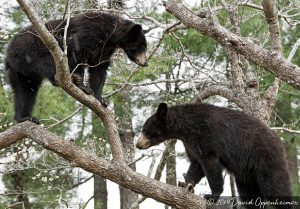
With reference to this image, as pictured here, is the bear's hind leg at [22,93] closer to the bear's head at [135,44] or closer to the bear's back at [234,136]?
the bear's head at [135,44]

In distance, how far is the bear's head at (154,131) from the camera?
6883mm

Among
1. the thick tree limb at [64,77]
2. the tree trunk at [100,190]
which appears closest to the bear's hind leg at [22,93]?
the thick tree limb at [64,77]

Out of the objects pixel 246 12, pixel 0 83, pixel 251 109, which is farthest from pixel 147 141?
pixel 0 83

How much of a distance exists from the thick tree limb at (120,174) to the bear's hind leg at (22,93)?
44.2 inches

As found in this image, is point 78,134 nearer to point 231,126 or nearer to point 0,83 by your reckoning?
point 0,83

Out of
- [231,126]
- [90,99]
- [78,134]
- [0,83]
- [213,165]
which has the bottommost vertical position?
[213,165]

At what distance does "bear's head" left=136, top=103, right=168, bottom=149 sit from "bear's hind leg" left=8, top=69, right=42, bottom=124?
1590 mm

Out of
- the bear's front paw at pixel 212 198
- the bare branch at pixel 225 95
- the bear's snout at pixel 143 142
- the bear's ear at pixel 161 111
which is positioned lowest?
the bear's front paw at pixel 212 198

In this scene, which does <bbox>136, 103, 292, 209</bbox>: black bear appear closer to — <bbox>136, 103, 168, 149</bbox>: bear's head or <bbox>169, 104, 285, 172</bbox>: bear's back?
<bbox>169, 104, 285, 172</bbox>: bear's back

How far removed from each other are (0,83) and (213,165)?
7404mm

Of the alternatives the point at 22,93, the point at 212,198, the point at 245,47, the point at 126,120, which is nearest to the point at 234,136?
the point at 212,198

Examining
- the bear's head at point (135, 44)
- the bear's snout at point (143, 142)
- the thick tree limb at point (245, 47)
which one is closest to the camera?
the thick tree limb at point (245, 47)

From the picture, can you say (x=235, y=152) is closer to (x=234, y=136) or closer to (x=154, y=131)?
(x=234, y=136)

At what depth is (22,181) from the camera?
1227 centimetres
